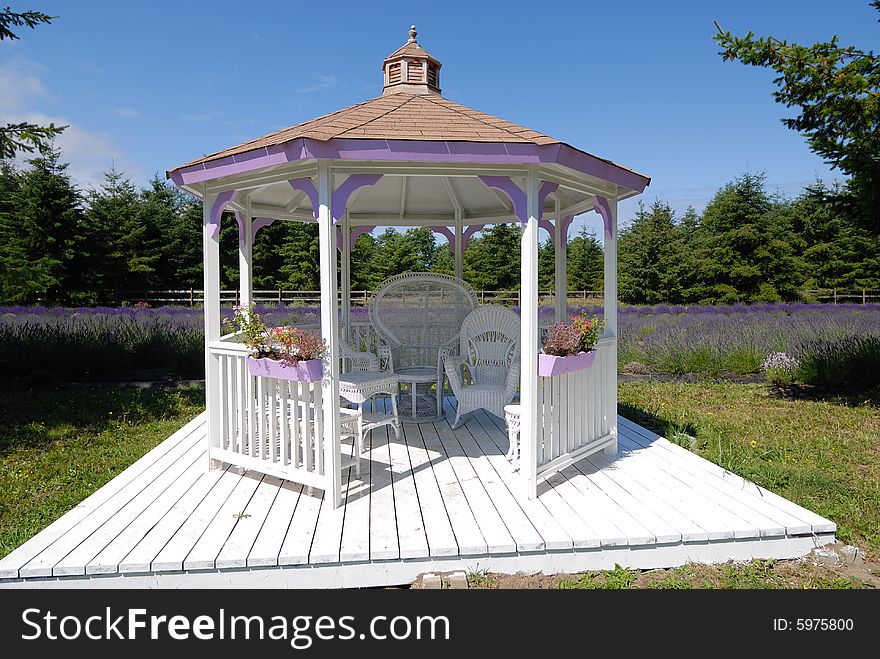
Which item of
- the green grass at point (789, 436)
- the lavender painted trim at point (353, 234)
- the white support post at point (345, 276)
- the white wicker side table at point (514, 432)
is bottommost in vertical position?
the green grass at point (789, 436)

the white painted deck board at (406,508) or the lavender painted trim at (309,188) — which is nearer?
the white painted deck board at (406,508)

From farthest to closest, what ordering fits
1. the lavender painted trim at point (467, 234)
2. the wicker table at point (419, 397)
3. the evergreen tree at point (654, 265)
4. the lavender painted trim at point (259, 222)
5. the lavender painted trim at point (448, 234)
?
the evergreen tree at point (654, 265)
the lavender painted trim at point (448, 234)
the lavender painted trim at point (467, 234)
the wicker table at point (419, 397)
the lavender painted trim at point (259, 222)

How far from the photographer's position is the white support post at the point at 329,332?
11.1 ft

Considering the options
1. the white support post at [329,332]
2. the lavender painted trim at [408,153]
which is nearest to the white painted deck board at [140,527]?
the white support post at [329,332]

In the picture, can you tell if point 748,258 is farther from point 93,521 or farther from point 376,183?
point 93,521

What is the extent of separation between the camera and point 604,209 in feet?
14.1

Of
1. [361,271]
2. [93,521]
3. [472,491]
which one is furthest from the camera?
[361,271]

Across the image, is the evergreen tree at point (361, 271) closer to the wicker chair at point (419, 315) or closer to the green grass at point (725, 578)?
the wicker chair at point (419, 315)

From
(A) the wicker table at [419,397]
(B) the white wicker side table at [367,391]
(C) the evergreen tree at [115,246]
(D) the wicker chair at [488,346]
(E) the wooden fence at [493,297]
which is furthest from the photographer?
(C) the evergreen tree at [115,246]

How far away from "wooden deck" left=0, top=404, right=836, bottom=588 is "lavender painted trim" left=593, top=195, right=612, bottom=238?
6.20 feet

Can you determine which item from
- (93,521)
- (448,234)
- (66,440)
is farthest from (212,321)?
(448,234)

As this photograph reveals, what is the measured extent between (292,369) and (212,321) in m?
1.08

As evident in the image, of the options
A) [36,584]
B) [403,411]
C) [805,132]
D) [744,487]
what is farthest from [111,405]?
[805,132]

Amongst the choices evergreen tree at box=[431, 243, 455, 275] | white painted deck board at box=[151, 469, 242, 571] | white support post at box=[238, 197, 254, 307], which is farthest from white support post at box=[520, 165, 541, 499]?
evergreen tree at box=[431, 243, 455, 275]
